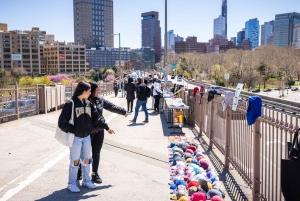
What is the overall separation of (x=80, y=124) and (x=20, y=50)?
17943cm

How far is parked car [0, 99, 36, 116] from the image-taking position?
1381 cm

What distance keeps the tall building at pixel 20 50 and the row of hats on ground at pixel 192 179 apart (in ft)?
560

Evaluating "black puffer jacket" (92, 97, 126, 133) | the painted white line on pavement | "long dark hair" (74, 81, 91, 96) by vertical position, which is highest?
"long dark hair" (74, 81, 91, 96)

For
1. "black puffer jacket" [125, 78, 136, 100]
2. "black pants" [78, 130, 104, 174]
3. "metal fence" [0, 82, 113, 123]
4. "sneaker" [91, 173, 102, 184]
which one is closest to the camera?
"black pants" [78, 130, 104, 174]

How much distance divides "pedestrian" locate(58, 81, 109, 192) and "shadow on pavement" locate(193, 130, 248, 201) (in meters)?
2.40

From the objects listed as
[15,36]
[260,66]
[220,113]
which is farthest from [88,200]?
[15,36]

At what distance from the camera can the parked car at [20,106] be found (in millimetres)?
13812

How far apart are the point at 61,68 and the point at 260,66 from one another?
5231 inches

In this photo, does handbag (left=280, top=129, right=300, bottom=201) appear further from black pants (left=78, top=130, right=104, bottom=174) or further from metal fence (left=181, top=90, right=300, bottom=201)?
black pants (left=78, top=130, right=104, bottom=174)

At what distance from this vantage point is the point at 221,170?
6652mm

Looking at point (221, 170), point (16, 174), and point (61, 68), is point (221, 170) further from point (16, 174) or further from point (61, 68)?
point (61, 68)

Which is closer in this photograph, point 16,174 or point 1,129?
point 16,174

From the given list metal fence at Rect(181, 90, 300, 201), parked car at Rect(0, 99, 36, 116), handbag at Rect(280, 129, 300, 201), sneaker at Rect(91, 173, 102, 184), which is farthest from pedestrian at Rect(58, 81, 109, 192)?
parked car at Rect(0, 99, 36, 116)

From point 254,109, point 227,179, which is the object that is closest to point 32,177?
point 227,179
